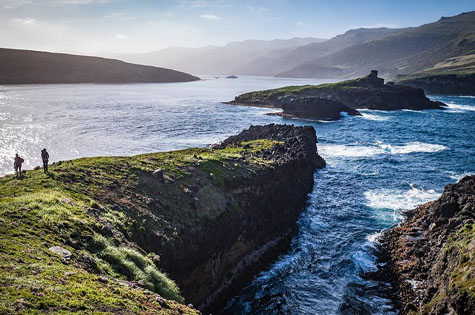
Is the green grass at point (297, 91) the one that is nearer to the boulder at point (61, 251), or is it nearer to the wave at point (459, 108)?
the wave at point (459, 108)

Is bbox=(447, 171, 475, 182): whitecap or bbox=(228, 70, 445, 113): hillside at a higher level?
bbox=(228, 70, 445, 113): hillside

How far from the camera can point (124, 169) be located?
3083cm

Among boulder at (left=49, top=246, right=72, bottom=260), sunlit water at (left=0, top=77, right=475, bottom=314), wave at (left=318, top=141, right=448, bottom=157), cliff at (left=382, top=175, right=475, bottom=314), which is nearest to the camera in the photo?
boulder at (left=49, top=246, right=72, bottom=260)

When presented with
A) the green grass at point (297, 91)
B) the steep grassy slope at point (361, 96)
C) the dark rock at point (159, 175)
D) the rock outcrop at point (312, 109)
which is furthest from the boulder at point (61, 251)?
the green grass at point (297, 91)

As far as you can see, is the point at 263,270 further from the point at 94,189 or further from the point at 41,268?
the point at 41,268

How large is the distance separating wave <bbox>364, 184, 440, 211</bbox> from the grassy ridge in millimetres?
21432

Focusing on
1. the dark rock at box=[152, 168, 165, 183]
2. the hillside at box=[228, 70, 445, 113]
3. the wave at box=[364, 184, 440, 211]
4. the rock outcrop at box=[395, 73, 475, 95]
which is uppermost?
the rock outcrop at box=[395, 73, 475, 95]

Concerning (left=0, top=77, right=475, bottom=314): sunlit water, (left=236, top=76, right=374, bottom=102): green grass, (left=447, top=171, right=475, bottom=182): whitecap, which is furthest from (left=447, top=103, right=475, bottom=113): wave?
(left=447, top=171, right=475, bottom=182): whitecap

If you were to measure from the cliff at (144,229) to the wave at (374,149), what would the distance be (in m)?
27.2

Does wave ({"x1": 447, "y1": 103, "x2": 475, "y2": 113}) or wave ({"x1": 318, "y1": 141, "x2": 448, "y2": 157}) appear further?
wave ({"x1": 447, "y1": 103, "x2": 475, "y2": 113})

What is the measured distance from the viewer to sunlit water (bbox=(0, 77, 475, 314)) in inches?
1062

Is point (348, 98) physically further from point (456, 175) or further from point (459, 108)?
point (456, 175)

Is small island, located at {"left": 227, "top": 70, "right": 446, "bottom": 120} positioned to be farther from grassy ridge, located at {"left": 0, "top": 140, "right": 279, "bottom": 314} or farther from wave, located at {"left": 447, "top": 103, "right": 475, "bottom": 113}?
grassy ridge, located at {"left": 0, "top": 140, "right": 279, "bottom": 314}

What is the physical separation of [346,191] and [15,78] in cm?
20488
